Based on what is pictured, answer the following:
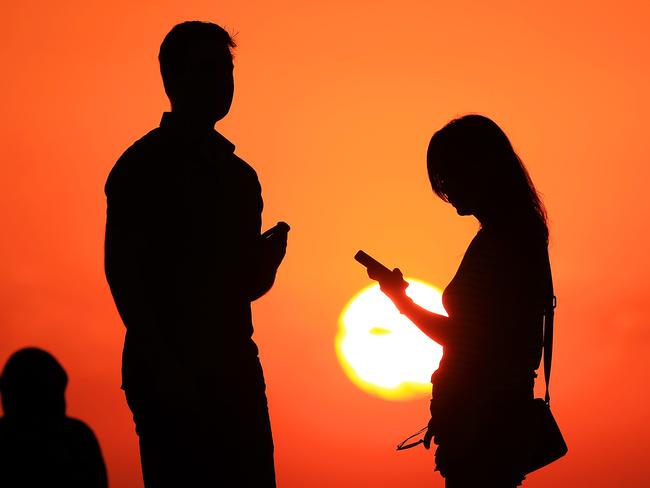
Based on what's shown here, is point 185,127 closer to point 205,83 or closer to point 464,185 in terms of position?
point 205,83

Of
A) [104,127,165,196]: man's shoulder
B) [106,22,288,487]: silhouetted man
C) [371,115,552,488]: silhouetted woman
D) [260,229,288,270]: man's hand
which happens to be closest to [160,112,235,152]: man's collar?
[106,22,288,487]: silhouetted man

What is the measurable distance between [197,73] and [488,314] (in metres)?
1.52

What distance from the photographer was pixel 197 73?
5.61 metres

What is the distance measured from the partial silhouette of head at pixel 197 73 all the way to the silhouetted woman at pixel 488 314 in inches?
36.1

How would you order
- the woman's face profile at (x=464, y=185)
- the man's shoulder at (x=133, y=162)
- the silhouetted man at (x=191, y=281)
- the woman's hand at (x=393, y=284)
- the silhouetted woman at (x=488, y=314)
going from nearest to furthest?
the silhouetted man at (x=191, y=281)
the man's shoulder at (x=133, y=162)
the silhouetted woman at (x=488, y=314)
the woman's face profile at (x=464, y=185)
the woman's hand at (x=393, y=284)

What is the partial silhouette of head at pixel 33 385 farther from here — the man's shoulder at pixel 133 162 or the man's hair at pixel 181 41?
the man's hair at pixel 181 41

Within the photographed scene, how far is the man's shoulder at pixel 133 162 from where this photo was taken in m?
5.46

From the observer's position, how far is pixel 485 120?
5855 mm

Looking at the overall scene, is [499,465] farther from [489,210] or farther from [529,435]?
[489,210]

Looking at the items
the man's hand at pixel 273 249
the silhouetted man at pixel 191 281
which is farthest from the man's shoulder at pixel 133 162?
the man's hand at pixel 273 249

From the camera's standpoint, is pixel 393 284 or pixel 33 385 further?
pixel 393 284

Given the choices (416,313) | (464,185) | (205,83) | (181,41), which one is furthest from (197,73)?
(416,313)

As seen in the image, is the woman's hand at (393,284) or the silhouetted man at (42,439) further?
the woman's hand at (393,284)

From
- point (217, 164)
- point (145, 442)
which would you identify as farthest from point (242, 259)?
point (145, 442)
